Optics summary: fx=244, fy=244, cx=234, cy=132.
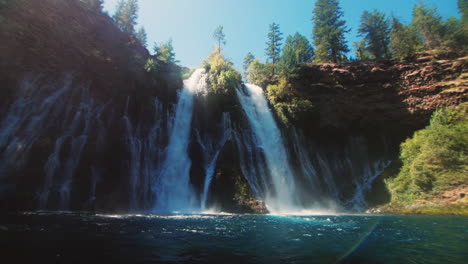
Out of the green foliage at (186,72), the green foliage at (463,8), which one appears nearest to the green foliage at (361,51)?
the green foliage at (463,8)

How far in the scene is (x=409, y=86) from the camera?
2741 cm

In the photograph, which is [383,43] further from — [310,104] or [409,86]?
[310,104]

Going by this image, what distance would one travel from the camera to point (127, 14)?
4803 cm

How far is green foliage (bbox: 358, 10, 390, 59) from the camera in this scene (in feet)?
135

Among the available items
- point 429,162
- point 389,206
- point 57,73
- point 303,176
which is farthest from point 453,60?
point 57,73

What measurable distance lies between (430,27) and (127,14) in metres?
53.8

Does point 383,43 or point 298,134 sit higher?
point 383,43

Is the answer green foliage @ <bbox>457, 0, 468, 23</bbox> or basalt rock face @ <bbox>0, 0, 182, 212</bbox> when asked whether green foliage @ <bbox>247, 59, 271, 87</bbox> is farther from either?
green foliage @ <bbox>457, 0, 468, 23</bbox>

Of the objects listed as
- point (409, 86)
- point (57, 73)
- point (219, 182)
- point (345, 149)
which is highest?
point (409, 86)

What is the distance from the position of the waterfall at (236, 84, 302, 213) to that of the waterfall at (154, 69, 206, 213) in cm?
589

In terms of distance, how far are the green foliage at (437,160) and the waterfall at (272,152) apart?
982cm

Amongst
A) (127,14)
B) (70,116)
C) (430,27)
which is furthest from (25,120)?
(430,27)

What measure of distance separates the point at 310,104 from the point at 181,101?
570 inches

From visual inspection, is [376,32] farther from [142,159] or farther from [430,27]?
[142,159]
